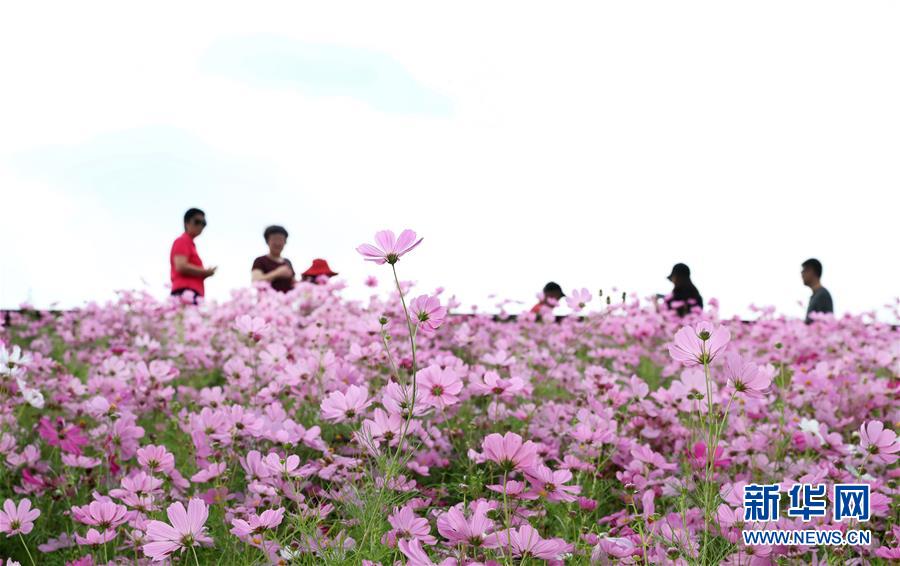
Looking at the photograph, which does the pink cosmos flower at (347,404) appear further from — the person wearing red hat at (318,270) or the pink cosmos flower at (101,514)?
the person wearing red hat at (318,270)

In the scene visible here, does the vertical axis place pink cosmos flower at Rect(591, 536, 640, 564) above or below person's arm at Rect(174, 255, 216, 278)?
below

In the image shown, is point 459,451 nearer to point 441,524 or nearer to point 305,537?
point 305,537

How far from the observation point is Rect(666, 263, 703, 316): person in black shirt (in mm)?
8414

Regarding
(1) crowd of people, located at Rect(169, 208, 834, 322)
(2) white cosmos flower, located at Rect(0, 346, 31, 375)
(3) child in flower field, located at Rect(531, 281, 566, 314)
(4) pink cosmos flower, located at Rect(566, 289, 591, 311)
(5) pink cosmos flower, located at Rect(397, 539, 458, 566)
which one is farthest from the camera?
(1) crowd of people, located at Rect(169, 208, 834, 322)

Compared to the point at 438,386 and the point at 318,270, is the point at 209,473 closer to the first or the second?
the point at 438,386

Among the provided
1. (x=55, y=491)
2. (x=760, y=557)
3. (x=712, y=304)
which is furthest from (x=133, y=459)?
(x=712, y=304)

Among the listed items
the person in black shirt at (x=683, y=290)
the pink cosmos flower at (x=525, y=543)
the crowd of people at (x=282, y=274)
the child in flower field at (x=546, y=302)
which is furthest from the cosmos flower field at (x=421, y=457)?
the person in black shirt at (x=683, y=290)

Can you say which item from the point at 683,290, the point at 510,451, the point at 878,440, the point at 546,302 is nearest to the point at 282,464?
the point at 510,451

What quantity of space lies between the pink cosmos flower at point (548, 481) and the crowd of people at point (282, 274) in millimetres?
5166

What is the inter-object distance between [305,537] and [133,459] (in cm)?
150

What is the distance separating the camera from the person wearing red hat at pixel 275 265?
26.6 feet

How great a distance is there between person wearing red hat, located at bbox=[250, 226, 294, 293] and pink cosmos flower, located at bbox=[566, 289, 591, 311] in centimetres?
514

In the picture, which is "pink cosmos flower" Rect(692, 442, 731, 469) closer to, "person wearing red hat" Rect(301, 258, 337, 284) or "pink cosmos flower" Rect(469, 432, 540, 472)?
"pink cosmos flower" Rect(469, 432, 540, 472)

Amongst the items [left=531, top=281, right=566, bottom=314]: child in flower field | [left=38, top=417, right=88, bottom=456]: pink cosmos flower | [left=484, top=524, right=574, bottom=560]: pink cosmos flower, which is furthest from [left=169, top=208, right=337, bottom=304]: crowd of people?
[left=484, top=524, right=574, bottom=560]: pink cosmos flower
